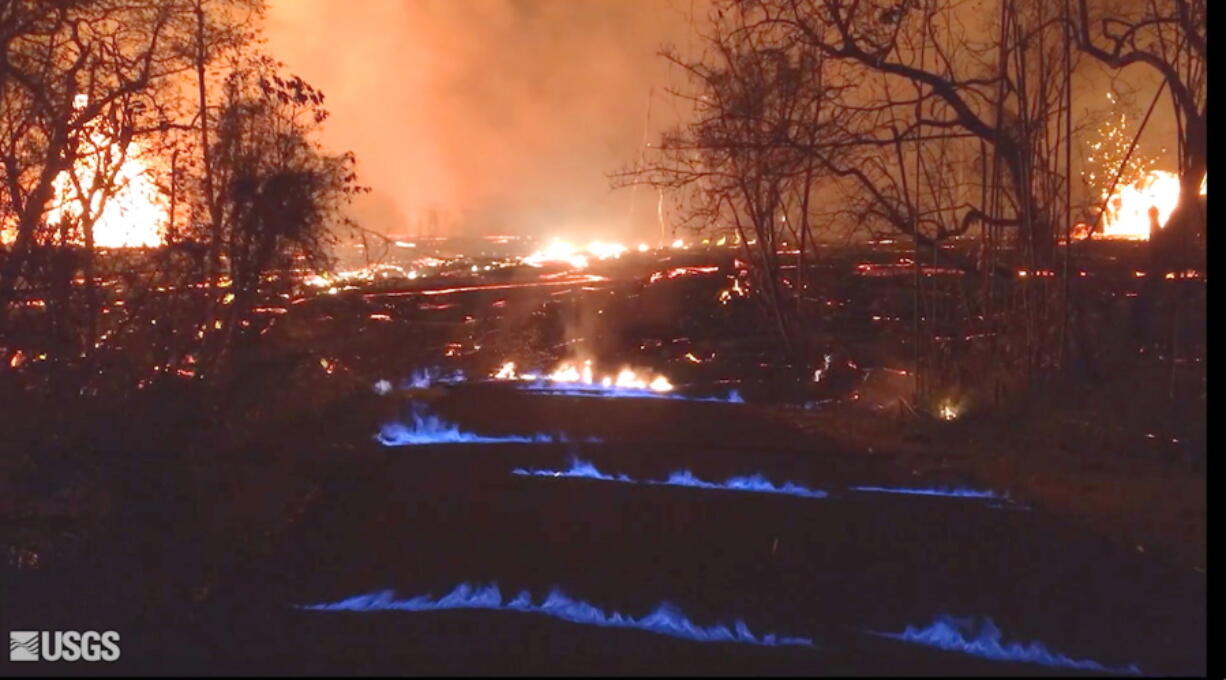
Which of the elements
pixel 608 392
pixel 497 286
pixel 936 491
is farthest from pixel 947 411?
pixel 497 286

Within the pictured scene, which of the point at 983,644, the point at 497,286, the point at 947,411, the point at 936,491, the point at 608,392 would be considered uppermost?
the point at 497,286

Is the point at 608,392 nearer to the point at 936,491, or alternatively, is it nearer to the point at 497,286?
the point at 936,491

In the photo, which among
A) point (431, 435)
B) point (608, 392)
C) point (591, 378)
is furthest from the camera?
point (591, 378)

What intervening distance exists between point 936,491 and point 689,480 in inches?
82.1

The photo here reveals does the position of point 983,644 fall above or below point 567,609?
below

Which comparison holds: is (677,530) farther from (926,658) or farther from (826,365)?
(826,365)

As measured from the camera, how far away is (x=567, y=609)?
7.05 metres

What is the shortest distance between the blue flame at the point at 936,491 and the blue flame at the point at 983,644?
244 cm

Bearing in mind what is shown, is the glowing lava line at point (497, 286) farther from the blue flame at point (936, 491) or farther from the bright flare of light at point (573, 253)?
the blue flame at point (936, 491)

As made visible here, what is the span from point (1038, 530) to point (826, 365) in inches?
286

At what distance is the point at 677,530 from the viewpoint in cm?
831

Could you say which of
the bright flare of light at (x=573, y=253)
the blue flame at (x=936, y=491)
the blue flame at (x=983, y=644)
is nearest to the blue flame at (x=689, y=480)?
the blue flame at (x=936, y=491)

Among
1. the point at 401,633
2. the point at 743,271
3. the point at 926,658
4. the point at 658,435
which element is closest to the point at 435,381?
the point at 658,435

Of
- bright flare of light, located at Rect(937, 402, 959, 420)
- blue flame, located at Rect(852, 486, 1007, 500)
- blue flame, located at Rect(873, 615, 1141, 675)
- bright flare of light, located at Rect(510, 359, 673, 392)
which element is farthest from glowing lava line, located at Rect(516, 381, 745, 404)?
blue flame, located at Rect(873, 615, 1141, 675)
